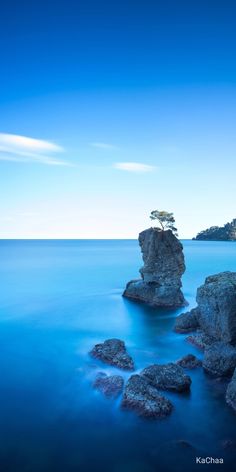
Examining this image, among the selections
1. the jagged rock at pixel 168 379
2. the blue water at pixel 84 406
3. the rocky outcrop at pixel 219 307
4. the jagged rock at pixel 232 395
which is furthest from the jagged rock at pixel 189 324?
the jagged rock at pixel 232 395

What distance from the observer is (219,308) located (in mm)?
24281

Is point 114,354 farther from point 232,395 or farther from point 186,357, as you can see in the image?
point 232,395

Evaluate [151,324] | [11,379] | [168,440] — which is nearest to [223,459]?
[168,440]

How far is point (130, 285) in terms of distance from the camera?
45938 mm

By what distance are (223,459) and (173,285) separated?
94.6ft

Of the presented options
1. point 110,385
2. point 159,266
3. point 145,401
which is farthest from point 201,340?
point 159,266

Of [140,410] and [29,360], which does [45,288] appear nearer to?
[29,360]

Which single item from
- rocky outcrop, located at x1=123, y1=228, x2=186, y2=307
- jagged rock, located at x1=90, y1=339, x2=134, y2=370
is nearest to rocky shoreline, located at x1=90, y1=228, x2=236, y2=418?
jagged rock, located at x1=90, y1=339, x2=134, y2=370

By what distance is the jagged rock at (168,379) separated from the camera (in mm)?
18750

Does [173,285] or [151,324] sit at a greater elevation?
[173,285]

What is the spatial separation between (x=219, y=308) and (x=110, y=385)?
31.6 ft

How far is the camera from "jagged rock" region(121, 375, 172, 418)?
1644 cm

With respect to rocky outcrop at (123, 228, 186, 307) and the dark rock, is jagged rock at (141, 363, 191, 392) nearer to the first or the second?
the dark rock

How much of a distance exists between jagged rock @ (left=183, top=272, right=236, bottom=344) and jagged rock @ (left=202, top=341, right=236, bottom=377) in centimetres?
184
